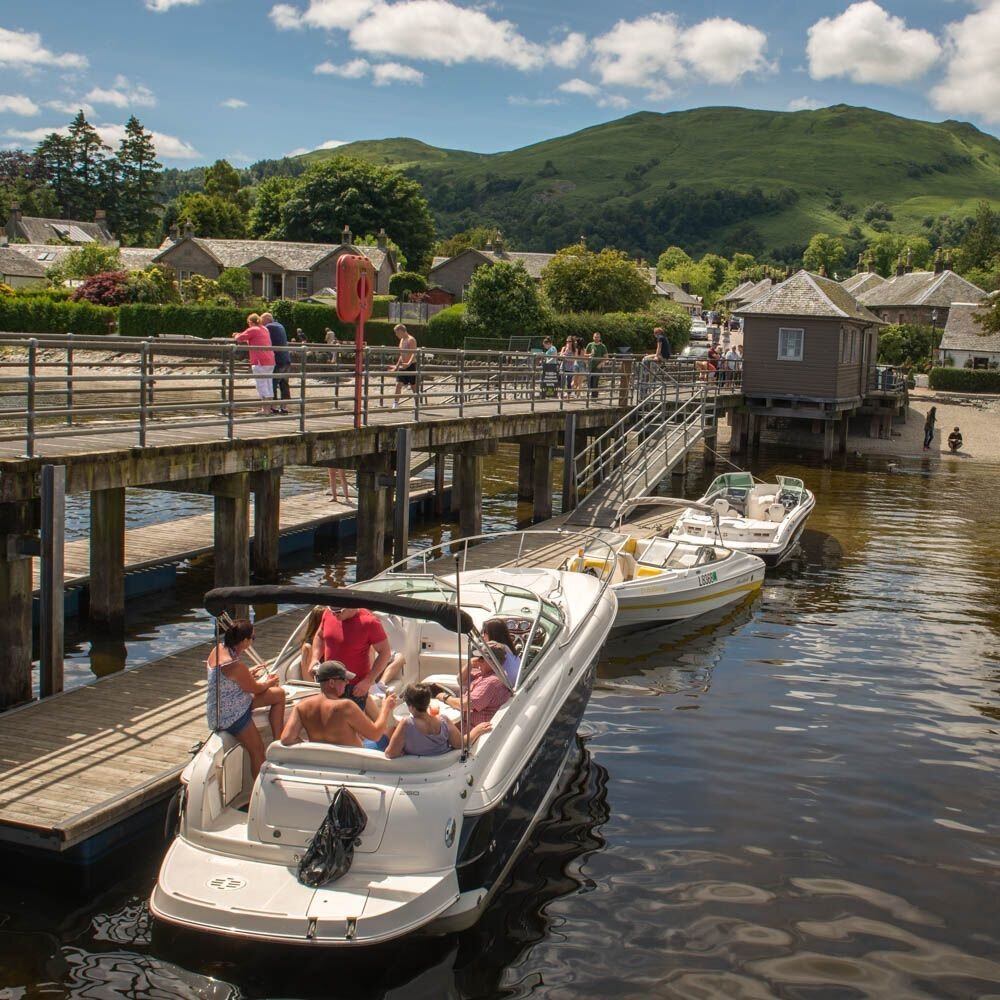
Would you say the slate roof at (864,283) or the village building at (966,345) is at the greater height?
the slate roof at (864,283)

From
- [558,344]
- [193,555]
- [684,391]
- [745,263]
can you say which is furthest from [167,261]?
[745,263]

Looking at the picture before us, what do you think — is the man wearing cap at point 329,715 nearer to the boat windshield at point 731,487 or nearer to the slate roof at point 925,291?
the boat windshield at point 731,487

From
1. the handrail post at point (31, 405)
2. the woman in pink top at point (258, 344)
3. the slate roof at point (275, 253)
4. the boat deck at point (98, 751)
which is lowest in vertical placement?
the boat deck at point (98, 751)

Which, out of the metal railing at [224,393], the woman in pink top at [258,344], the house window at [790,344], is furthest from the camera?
the house window at [790,344]

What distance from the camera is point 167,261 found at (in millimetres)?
82500

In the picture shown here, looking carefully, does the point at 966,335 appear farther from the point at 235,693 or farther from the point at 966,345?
the point at 235,693

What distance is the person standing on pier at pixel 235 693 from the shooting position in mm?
9211

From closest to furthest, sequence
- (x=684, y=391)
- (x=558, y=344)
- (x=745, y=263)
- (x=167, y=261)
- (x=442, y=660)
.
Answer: (x=442, y=660) < (x=684, y=391) < (x=558, y=344) < (x=167, y=261) < (x=745, y=263)

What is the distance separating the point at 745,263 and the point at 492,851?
179134 millimetres

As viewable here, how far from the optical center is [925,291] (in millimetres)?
92000

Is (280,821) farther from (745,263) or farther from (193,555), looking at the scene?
(745,263)

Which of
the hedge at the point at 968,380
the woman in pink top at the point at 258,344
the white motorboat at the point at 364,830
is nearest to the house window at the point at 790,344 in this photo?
the woman in pink top at the point at 258,344

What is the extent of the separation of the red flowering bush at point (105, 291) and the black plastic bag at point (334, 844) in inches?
2328

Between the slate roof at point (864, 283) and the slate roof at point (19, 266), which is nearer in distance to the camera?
the slate roof at point (19, 266)
